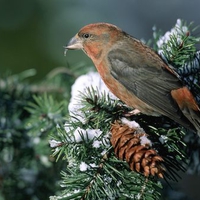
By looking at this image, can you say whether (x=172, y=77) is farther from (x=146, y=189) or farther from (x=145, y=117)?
(x=146, y=189)

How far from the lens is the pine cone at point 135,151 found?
1.98 meters

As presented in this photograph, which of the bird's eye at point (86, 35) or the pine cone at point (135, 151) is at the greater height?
the bird's eye at point (86, 35)

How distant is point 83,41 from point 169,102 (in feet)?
2.49

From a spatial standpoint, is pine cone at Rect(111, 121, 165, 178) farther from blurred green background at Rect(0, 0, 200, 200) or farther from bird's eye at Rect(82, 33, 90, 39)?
blurred green background at Rect(0, 0, 200, 200)

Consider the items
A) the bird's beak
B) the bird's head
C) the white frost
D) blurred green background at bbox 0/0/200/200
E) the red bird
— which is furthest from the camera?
blurred green background at bbox 0/0/200/200

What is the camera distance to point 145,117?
2.54 meters

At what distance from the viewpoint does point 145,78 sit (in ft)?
9.35

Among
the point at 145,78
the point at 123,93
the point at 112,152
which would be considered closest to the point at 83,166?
the point at 112,152

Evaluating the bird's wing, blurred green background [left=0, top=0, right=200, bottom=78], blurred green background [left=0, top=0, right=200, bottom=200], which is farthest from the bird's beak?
blurred green background [left=0, top=0, right=200, bottom=78]

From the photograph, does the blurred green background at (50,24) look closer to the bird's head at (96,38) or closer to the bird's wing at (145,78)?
the bird's head at (96,38)

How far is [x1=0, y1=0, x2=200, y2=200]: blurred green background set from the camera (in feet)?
15.4

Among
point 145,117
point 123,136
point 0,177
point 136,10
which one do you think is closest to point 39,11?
point 136,10

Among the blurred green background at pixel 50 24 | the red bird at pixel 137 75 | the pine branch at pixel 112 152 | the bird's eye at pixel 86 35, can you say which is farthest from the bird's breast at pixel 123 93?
the blurred green background at pixel 50 24

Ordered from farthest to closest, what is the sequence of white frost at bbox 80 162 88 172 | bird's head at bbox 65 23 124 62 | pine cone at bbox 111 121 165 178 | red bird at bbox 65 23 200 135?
1. bird's head at bbox 65 23 124 62
2. red bird at bbox 65 23 200 135
3. white frost at bbox 80 162 88 172
4. pine cone at bbox 111 121 165 178
